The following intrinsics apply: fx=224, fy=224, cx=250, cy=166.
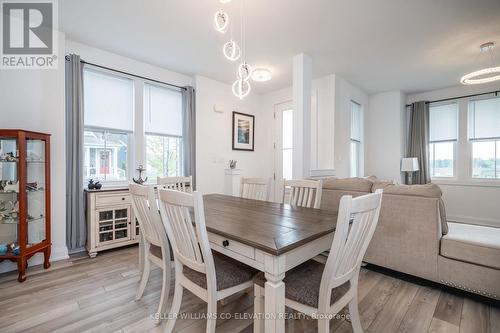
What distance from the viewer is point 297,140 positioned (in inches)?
130

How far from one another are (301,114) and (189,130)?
1.85 metres

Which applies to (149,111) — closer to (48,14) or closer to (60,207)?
(48,14)

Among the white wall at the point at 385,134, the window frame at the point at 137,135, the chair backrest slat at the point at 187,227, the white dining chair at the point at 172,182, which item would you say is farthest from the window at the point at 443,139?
the window frame at the point at 137,135

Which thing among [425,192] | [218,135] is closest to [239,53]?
[218,135]

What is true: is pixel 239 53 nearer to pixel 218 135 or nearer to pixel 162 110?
pixel 162 110

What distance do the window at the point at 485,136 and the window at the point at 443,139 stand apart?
27 cm

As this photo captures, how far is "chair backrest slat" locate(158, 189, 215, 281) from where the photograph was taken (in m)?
1.15

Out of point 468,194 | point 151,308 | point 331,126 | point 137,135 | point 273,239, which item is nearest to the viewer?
point 273,239

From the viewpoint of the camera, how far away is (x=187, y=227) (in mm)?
1231

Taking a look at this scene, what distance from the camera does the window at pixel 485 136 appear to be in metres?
4.23

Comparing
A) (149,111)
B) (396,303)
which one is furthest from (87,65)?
(396,303)

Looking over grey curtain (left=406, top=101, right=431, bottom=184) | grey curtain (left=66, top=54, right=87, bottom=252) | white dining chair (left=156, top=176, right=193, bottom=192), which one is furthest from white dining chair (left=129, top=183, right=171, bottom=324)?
grey curtain (left=406, top=101, right=431, bottom=184)

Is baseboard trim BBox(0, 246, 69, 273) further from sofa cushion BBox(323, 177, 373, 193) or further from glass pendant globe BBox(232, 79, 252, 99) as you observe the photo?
sofa cushion BBox(323, 177, 373, 193)

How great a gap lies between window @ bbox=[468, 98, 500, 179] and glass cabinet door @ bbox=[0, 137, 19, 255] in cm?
712
